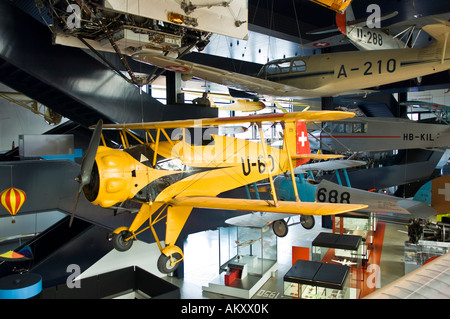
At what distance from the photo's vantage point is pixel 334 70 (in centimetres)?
608

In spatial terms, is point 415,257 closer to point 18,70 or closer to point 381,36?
point 381,36

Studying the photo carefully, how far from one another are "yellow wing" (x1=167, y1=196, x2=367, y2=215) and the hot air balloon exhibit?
244 centimetres

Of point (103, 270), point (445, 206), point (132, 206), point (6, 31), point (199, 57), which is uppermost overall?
point (199, 57)

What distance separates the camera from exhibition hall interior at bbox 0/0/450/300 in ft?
12.0

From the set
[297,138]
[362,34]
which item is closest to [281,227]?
[297,138]

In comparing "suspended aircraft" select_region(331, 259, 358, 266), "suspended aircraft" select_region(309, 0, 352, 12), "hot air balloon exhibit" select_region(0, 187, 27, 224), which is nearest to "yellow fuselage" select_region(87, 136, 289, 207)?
"suspended aircraft" select_region(309, 0, 352, 12)

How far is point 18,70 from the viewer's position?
187 inches

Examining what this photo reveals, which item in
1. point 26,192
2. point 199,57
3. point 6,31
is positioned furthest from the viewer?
point 199,57

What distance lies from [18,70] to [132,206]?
250 cm

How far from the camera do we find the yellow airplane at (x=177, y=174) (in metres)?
3.46

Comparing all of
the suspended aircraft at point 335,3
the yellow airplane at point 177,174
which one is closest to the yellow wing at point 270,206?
the yellow airplane at point 177,174

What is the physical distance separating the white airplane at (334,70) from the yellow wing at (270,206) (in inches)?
68.9

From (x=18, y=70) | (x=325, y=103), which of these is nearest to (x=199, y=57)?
(x=325, y=103)

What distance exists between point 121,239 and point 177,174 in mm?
1234
